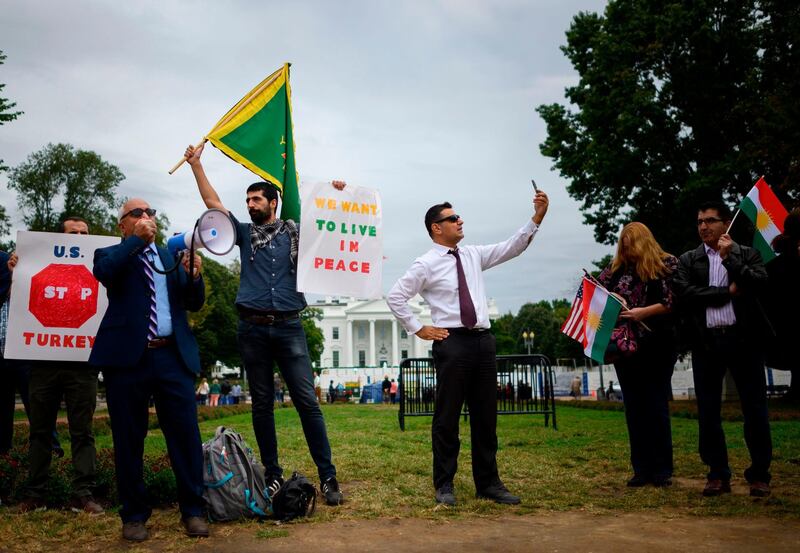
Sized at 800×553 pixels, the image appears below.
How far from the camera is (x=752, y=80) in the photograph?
71.5ft

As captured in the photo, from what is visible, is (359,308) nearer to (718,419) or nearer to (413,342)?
(413,342)

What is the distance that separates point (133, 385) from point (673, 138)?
2370cm

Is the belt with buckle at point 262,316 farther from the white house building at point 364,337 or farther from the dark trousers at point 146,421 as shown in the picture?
the white house building at point 364,337

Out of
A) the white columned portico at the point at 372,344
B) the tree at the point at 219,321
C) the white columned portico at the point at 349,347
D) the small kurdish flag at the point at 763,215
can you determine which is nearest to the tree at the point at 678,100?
the small kurdish flag at the point at 763,215

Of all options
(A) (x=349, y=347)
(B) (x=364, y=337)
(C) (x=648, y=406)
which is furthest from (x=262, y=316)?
(B) (x=364, y=337)

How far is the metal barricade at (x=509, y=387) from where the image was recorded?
11.8 metres

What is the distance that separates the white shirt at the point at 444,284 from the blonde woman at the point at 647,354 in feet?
3.54

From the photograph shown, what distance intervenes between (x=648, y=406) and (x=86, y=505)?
4554 mm

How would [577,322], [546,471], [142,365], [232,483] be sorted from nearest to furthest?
[142,365]
[232,483]
[546,471]
[577,322]

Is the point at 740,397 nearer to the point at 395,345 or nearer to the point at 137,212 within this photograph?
the point at 137,212

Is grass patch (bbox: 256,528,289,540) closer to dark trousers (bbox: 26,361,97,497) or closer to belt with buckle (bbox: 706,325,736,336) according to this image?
dark trousers (bbox: 26,361,97,497)

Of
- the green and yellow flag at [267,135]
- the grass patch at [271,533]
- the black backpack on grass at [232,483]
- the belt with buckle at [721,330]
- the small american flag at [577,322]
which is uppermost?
the green and yellow flag at [267,135]

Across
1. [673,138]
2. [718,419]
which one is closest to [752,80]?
[673,138]

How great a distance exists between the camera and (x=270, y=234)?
18.2 ft
